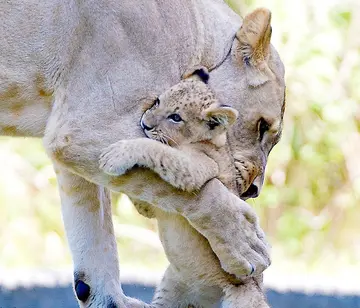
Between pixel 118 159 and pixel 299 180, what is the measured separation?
4.50m

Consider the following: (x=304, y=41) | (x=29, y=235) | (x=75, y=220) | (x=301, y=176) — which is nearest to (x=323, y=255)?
(x=301, y=176)

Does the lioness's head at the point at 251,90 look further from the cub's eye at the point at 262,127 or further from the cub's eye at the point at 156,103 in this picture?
the cub's eye at the point at 156,103

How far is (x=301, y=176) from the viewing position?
7309 millimetres

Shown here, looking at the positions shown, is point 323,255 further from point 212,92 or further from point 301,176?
point 212,92

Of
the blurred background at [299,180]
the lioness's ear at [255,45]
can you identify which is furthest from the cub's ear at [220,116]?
the blurred background at [299,180]

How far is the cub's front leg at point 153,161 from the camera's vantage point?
2.95 m

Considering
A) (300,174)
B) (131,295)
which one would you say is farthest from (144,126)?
(300,174)

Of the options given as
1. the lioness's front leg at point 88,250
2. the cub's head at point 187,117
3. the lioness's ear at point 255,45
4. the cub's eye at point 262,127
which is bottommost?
the lioness's front leg at point 88,250

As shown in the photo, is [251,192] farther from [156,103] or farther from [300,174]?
[300,174]

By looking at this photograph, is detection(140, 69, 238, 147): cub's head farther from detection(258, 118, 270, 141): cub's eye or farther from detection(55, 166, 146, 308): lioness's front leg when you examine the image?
detection(55, 166, 146, 308): lioness's front leg

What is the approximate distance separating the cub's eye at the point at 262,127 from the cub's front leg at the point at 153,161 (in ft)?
1.08

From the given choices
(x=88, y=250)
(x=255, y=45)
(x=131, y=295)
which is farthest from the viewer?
(x=131, y=295)

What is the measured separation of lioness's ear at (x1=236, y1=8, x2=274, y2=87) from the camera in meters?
3.19

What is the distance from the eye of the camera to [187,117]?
10.2ft
